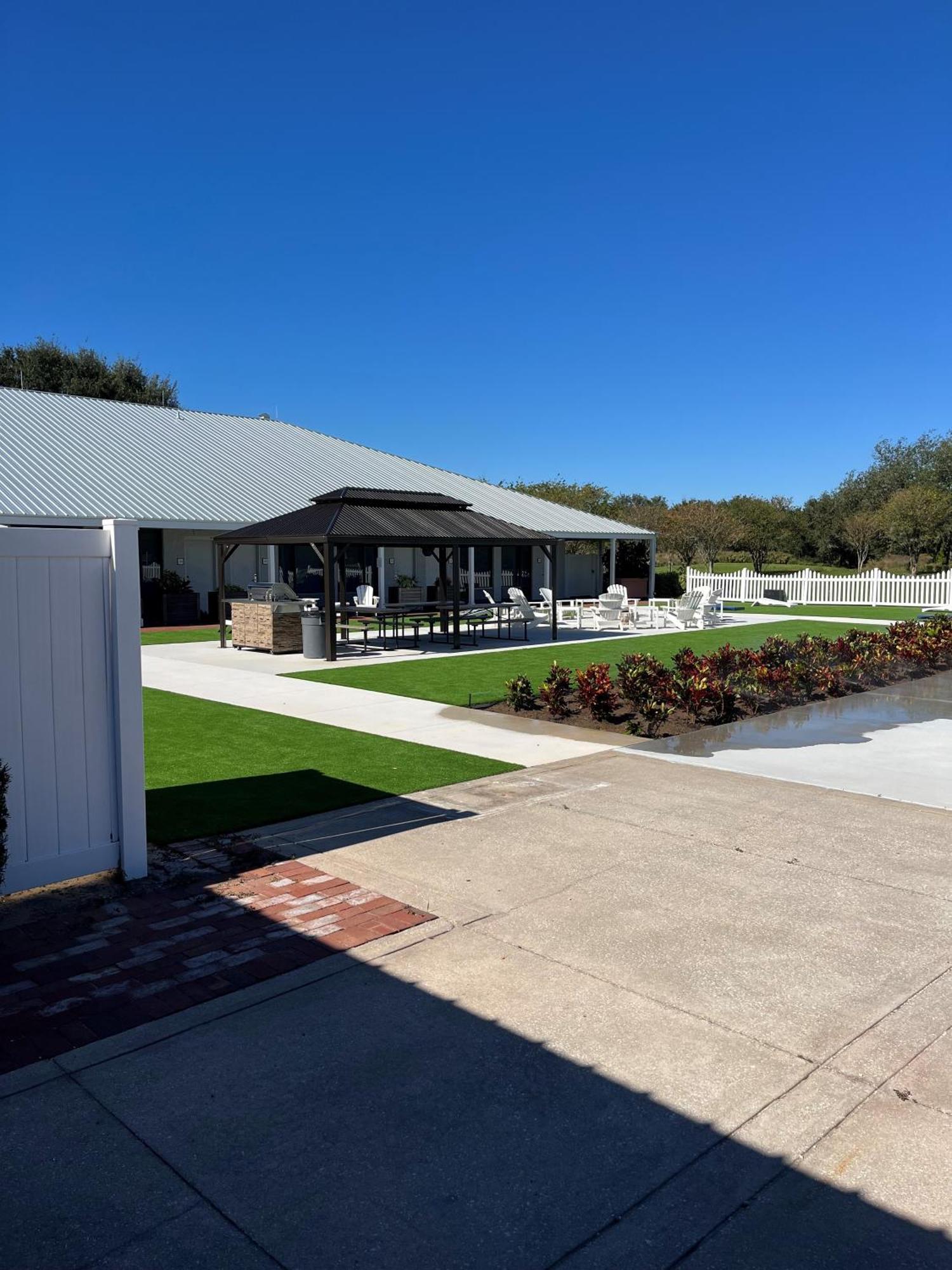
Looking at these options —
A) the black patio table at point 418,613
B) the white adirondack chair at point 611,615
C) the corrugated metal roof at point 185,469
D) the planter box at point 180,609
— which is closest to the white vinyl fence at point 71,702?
the black patio table at point 418,613

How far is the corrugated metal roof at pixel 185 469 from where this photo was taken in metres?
24.4

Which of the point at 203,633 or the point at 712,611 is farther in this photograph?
the point at 712,611

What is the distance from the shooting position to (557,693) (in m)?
11.4

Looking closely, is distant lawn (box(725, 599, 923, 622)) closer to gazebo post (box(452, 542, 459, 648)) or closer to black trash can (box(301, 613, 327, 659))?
gazebo post (box(452, 542, 459, 648))

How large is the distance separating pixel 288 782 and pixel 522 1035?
4569 millimetres

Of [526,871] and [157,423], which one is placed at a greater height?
[157,423]

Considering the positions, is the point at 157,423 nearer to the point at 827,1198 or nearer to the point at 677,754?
the point at 677,754

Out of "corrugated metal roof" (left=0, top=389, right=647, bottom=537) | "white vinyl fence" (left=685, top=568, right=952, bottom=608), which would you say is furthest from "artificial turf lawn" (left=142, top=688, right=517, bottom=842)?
"white vinyl fence" (left=685, top=568, right=952, bottom=608)

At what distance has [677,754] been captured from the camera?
9266 millimetres

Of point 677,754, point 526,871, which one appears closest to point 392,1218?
point 526,871

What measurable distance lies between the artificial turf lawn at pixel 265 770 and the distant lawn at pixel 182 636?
32.8 ft

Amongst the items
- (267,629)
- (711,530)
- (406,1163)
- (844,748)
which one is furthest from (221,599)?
(711,530)

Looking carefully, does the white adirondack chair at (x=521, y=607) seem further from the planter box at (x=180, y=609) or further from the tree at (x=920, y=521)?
the tree at (x=920, y=521)

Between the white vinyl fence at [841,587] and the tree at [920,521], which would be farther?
the tree at [920,521]
